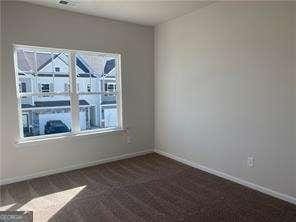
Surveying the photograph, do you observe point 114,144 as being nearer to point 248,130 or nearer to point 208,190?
point 208,190

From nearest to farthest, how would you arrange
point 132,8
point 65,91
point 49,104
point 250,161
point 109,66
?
point 250,161, point 132,8, point 49,104, point 65,91, point 109,66

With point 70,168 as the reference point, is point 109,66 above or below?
above

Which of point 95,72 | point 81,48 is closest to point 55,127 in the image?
point 95,72

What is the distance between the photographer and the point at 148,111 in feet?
15.9

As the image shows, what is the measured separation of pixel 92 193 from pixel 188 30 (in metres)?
2.92

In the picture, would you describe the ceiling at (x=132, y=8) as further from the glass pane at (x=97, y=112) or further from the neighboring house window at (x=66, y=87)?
the glass pane at (x=97, y=112)

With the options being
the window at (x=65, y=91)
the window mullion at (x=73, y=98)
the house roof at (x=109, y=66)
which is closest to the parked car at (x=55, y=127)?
the window at (x=65, y=91)

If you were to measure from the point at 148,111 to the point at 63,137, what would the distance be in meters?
1.73

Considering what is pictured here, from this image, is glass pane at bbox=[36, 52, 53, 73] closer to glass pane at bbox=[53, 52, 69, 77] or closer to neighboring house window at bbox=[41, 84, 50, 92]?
glass pane at bbox=[53, 52, 69, 77]

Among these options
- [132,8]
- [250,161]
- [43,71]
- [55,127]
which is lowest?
[250,161]

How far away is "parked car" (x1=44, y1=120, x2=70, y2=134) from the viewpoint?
3.84 m

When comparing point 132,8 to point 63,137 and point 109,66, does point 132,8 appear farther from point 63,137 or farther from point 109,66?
point 63,137

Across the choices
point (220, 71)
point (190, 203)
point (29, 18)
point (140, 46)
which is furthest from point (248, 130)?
Result: point (29, 18)

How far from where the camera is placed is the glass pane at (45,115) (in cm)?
363
